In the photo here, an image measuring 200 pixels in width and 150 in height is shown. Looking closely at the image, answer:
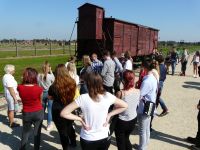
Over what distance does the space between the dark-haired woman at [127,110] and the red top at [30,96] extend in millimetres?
1571

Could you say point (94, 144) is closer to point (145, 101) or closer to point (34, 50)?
point (145, 101)

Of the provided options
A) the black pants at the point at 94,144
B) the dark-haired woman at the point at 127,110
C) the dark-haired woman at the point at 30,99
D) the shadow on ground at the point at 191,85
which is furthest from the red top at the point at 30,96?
the shadow on ground at the point at 191,85

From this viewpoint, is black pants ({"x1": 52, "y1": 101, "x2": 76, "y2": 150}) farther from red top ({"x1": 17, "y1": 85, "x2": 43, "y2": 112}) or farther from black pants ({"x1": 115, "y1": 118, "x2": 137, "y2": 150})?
black pants ({"x1": 115, "y1": 118, "x2": 137, "y2": 150})

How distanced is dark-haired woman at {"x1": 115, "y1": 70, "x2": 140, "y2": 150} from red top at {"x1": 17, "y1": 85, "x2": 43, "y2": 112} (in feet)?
5.16

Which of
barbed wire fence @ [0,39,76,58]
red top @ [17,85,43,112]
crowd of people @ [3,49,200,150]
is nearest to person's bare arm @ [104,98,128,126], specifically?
crowd of people @ [3,49,200,150]

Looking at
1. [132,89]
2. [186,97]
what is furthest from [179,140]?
[186,97]

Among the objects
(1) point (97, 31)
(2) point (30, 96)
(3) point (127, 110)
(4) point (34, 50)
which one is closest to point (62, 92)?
(2) point (30, 96)

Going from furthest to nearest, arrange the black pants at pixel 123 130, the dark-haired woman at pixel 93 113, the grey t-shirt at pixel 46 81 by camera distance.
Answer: the grey t-shirt at pixel 46 81
the black pants at pixel 123 130
the dark-haired woman at pixel 93 113

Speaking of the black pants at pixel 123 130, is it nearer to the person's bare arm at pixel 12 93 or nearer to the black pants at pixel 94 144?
the black pants at pixel 94 144

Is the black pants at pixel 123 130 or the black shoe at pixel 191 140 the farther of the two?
the black shoe at pixel 191 140

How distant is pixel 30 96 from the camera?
213 inches

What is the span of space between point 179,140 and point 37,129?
3.44 metres

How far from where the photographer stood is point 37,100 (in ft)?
18.2

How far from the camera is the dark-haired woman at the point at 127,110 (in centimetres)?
491
